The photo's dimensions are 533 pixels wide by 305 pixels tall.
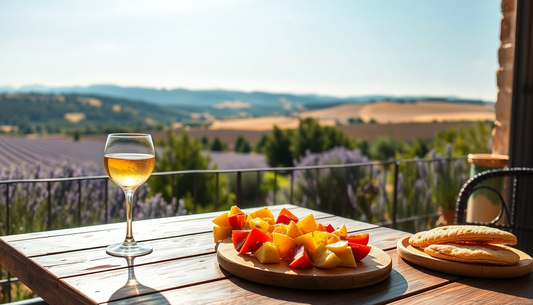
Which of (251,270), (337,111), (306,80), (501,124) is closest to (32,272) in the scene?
(251,270)

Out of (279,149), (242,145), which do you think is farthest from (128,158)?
(242,145)

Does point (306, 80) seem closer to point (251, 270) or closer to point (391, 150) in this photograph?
point (391, 150)

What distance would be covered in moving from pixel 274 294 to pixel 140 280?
0.25 metres

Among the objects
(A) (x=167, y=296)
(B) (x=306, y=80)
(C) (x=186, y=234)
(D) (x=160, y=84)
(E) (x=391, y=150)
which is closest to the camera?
(A) (x=167, y=296)

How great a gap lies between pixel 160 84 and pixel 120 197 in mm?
33983

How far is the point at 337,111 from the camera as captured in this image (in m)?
25.8

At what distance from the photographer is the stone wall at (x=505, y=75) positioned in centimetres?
316

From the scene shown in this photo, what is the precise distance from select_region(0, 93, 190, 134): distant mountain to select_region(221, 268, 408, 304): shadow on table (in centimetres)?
1623

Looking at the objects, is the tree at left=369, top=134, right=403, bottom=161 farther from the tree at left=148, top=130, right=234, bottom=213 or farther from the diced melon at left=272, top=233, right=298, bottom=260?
the diced melon at left=272, top=233, right=298, bottom=260

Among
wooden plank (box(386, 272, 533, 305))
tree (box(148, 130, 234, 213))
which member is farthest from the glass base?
tree (box(148, 130, 234, 213))

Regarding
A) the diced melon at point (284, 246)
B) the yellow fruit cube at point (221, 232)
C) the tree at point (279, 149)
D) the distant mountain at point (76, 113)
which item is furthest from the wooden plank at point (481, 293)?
the distant mountain at point (76, 113)

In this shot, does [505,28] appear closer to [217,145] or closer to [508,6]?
[508,6]

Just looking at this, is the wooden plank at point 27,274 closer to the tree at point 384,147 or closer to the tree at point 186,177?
the tree at point 186,177

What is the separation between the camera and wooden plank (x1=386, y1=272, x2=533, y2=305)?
2.37 ft
